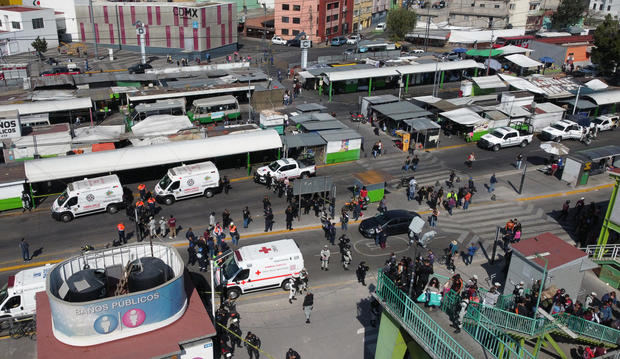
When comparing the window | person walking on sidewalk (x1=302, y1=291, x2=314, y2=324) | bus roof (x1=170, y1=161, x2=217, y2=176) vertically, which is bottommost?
person walking on sidewalk (x1=302, y1=291, x2=314, y2=324)

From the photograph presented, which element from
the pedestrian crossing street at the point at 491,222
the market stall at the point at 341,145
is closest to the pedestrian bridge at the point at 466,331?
the pedestrian crossing street at the point at 491,222

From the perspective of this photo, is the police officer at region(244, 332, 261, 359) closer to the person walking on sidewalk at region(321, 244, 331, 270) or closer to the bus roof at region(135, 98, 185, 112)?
the person walking on sidewalk at region(321, 244, 331, 270)

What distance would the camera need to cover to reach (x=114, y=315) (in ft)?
51.4

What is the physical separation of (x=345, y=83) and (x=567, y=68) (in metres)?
35.8

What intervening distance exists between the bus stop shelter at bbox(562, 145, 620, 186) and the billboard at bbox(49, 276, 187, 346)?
3100 centimetres

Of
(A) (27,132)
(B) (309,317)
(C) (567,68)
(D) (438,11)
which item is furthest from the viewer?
(D) (438,11)

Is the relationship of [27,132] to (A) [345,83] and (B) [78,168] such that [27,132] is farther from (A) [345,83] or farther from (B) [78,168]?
(A) [345,83]

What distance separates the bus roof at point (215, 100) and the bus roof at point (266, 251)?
82.2 feet

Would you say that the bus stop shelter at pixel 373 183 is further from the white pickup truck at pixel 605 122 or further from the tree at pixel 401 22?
the tree at pixel 401 22

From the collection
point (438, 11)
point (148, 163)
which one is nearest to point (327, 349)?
point (148, 163)

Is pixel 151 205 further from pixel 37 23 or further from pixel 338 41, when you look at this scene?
pixel 338 41

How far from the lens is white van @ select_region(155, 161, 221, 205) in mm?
32375

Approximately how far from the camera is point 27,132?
132 feet

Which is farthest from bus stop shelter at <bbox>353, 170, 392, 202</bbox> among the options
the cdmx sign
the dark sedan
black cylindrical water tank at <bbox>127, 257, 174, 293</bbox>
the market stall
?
the cdmx sign
